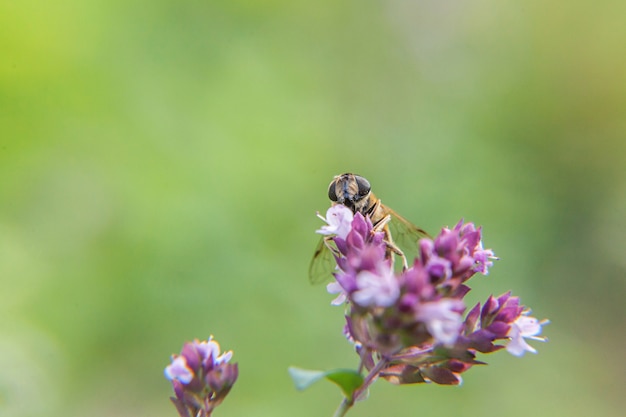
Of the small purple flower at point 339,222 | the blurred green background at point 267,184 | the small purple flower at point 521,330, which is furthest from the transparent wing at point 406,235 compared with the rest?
the blurred green background at point 267,184

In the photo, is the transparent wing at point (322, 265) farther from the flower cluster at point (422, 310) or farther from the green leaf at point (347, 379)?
the green leaf at point (347, 379)

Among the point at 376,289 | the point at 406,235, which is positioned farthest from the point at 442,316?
the point at 406,235

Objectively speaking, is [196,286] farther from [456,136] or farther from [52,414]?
[456,136]

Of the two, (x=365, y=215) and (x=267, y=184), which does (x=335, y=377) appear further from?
(x=267, y=184)

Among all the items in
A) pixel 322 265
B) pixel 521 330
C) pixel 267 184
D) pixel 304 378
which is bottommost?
pixel 304 378

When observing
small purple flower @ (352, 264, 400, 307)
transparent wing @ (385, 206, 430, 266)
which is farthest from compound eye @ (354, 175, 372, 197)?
small purple flower @ (352, 264, 400, 307)

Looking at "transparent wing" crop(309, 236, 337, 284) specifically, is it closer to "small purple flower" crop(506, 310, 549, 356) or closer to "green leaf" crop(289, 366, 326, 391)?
"small purple flower" crop(506, 310, 549, 356)
